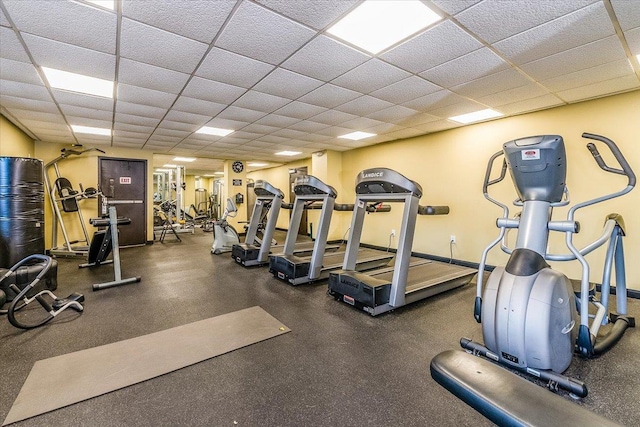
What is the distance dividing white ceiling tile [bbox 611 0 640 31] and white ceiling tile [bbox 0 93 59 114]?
5.58 metres

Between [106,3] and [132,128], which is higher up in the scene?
[106,3]

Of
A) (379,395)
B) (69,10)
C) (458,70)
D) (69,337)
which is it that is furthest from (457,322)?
(69,10)

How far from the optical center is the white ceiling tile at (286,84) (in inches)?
117

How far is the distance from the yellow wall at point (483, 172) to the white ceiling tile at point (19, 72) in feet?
18.1

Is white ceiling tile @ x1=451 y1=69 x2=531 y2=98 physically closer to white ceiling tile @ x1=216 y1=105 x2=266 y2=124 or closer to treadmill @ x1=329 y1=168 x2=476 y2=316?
treadmill @ x1=329 y1=168 x2=476 y2=316

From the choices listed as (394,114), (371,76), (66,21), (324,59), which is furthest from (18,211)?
(394,114)

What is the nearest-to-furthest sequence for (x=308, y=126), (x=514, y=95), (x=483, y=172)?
(x=514, y=95) → (x=483, y=172) → (x=308, y=126)

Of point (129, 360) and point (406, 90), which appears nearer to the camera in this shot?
point (129, 360)

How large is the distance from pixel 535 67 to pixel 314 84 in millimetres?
2135

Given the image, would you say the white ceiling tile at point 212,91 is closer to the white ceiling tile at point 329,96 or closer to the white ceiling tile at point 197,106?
the white ceiling tile at point 197,106

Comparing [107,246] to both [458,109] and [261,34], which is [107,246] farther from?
[458,109]

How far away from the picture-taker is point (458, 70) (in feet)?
9.35

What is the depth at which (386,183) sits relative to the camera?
3.10m

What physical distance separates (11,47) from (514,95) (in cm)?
490
